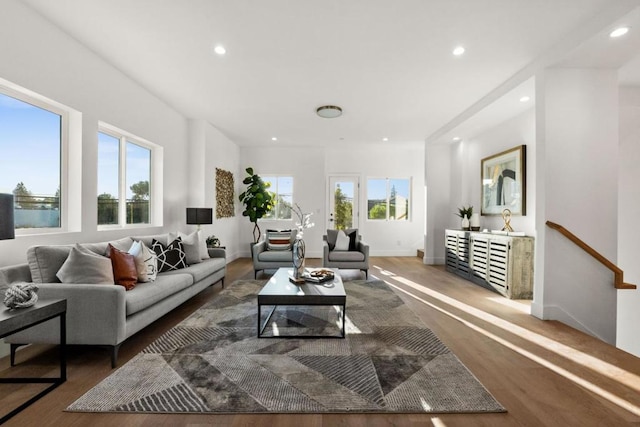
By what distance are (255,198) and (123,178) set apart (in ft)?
10.4

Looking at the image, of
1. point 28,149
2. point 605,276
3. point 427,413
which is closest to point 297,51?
point 28,149

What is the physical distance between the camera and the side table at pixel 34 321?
1671 millimetres

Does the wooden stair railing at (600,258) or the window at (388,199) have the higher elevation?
the window at (388,199)

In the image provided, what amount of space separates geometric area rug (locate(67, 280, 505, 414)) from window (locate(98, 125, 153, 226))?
189 centimetres

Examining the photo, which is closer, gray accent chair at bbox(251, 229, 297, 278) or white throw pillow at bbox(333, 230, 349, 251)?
gray accent chair at bbox(251, 229, 297, 278)

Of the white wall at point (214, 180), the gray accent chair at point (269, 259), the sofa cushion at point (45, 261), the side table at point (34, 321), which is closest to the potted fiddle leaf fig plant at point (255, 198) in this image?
the white wall at point (214, 180)

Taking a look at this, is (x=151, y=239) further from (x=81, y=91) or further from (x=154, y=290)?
(x=81, y=91)

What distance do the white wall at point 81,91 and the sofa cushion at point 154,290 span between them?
0.98 meters

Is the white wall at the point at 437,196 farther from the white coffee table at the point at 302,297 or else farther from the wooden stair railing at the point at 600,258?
the white coffee table at the point at 302,297

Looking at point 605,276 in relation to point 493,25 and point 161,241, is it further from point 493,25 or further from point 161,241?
point 161,241

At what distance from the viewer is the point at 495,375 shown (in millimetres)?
2174

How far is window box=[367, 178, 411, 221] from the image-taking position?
315 inches

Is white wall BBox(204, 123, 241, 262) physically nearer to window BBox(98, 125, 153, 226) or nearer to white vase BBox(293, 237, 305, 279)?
window BBox(98, 125, 153, 226)

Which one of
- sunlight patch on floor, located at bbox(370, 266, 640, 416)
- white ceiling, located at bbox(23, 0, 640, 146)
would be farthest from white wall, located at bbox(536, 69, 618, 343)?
sunlight patch on floor, located at bbox(370, 266, 640, 416)
